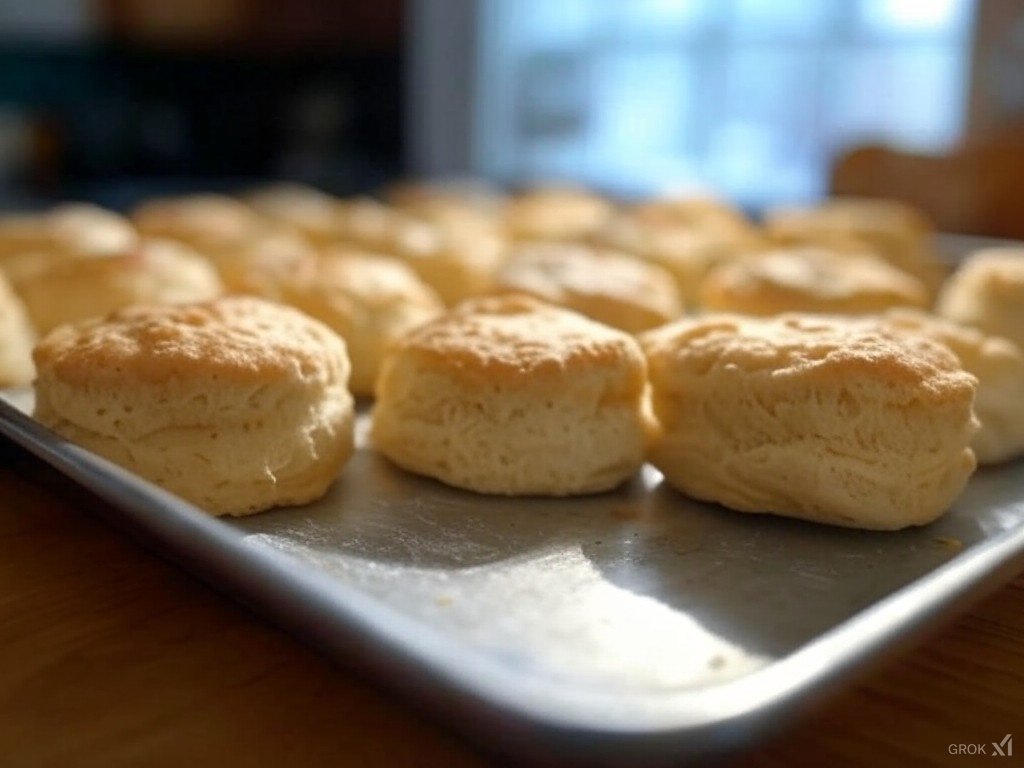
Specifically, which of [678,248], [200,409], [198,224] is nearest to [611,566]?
[200,409]

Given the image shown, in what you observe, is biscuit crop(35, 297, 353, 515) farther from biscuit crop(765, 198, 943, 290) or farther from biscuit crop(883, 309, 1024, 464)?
biscuit crop(765, 198, 943, 290)

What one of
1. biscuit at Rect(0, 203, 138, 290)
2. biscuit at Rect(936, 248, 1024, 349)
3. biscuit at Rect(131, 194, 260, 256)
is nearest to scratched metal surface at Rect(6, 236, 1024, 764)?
biscuit at Rect(936, 248, 1024, 349)

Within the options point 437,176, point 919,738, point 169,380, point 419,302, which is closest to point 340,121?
point 437,176

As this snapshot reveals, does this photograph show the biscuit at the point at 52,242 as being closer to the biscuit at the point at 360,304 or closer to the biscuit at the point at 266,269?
the biscuit at the point at 266,269

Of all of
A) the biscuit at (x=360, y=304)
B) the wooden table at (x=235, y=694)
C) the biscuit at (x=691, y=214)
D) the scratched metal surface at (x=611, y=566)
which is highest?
Result: the biscuit at (x=360, y=304)

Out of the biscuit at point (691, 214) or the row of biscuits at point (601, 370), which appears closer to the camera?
the row of biscuits at point (601, 370)

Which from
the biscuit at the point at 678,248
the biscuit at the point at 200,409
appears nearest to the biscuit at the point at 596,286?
the biscuit at the point at 678,248
